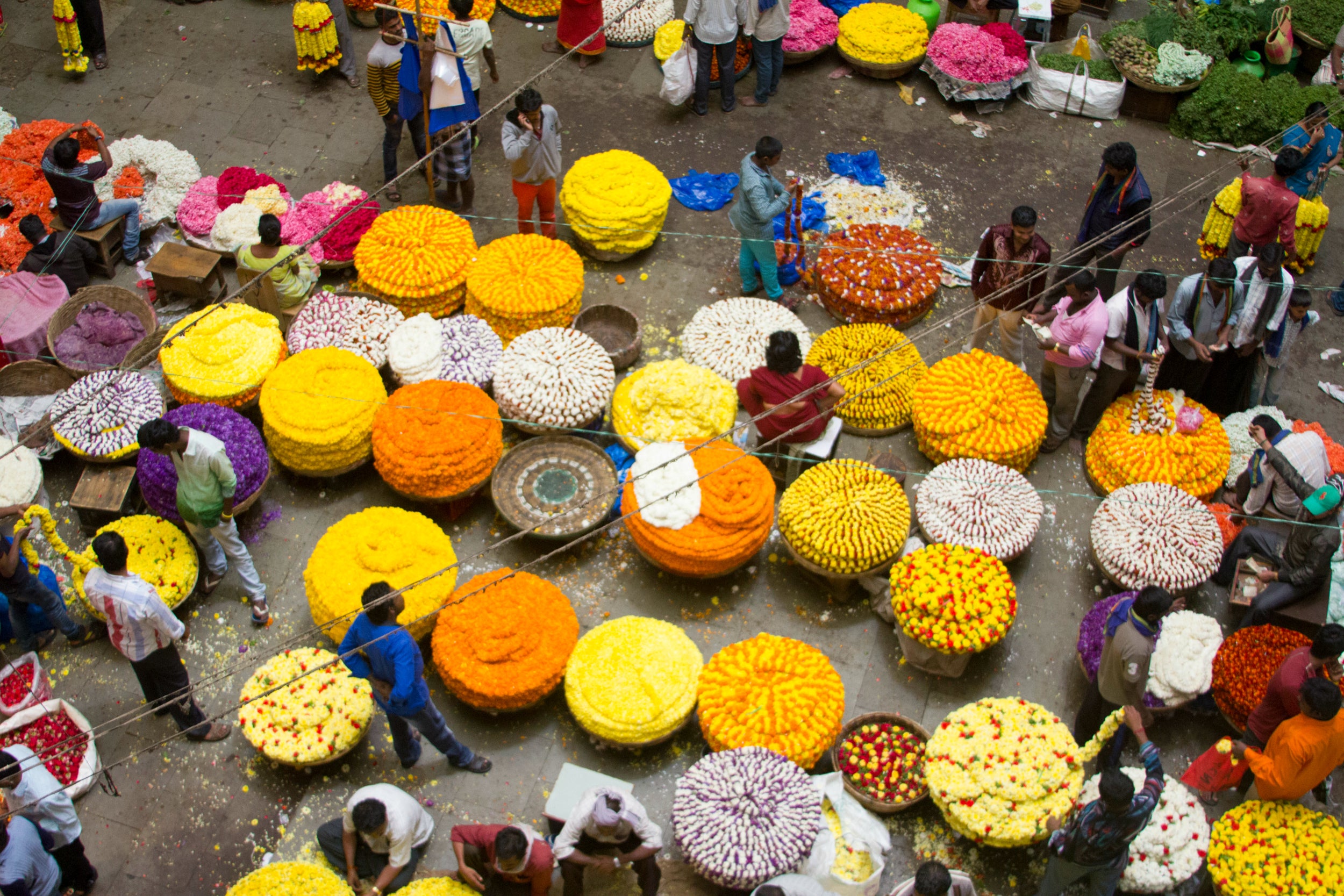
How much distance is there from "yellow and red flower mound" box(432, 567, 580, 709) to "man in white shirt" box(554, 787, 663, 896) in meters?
0.84

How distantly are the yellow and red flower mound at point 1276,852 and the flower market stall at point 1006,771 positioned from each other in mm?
652

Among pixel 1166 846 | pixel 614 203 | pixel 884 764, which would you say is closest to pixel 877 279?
→ pixel 614 203

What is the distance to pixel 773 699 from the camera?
549cm

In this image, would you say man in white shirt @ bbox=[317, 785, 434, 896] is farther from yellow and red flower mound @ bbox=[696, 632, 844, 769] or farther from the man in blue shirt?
yellow and red flower mound @ bbox=[696, 632, 844, 769]

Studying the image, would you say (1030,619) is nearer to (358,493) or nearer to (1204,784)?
(1204,784)

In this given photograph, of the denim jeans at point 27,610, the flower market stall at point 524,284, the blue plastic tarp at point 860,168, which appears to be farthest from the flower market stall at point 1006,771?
the blue plastic tarp at point 860,168

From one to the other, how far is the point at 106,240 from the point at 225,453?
9.51ft

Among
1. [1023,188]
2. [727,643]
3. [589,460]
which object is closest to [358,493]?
[589,460]

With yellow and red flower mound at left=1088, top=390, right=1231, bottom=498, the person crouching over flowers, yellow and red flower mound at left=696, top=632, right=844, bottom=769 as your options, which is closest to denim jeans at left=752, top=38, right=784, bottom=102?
yellow and red flower mound at left=1088, top=390, right=1231, bottom=498

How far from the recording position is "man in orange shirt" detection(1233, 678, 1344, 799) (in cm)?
483

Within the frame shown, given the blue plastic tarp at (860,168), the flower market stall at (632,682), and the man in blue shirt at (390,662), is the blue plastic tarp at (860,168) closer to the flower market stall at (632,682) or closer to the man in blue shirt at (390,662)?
the flower market stall at (632,682)

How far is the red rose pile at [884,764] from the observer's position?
5410mm

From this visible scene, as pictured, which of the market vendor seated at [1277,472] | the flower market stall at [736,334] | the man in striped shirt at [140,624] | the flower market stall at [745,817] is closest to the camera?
the flower market stall at [745,817]

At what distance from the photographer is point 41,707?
18.7 ft
